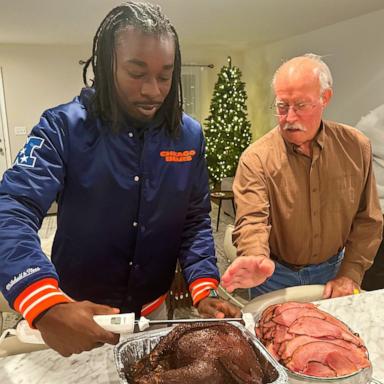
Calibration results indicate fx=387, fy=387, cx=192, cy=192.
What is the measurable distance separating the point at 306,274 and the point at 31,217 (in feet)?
3.74

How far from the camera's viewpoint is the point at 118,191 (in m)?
1.06

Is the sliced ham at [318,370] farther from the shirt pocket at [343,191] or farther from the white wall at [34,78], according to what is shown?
the white wall at [34,78]

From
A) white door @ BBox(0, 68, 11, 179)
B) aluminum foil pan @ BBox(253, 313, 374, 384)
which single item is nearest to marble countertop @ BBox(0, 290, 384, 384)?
aluminum foil pan @ BBox(253, 313, 374, 384)

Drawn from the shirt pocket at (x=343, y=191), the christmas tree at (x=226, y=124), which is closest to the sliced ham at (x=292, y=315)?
the shirt pocket at (x=343, y=191)

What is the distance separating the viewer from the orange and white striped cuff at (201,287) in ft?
3.44

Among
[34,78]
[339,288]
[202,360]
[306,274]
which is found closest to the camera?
[202,360]

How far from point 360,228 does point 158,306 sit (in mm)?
880

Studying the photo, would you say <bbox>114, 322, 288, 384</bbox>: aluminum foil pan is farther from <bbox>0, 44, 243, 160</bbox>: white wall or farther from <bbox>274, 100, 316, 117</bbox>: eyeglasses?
<bbox>0, 44, 243, 160</bbox>: white wall

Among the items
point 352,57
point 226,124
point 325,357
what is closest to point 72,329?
point 325,357

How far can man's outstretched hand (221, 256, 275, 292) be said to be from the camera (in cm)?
109

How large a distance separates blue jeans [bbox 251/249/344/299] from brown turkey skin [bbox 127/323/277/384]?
88 cm

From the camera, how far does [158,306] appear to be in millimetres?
1294

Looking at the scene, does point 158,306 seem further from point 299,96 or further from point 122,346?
point 299,96

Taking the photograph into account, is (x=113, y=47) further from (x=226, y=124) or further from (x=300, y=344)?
(x=226, y=124)
